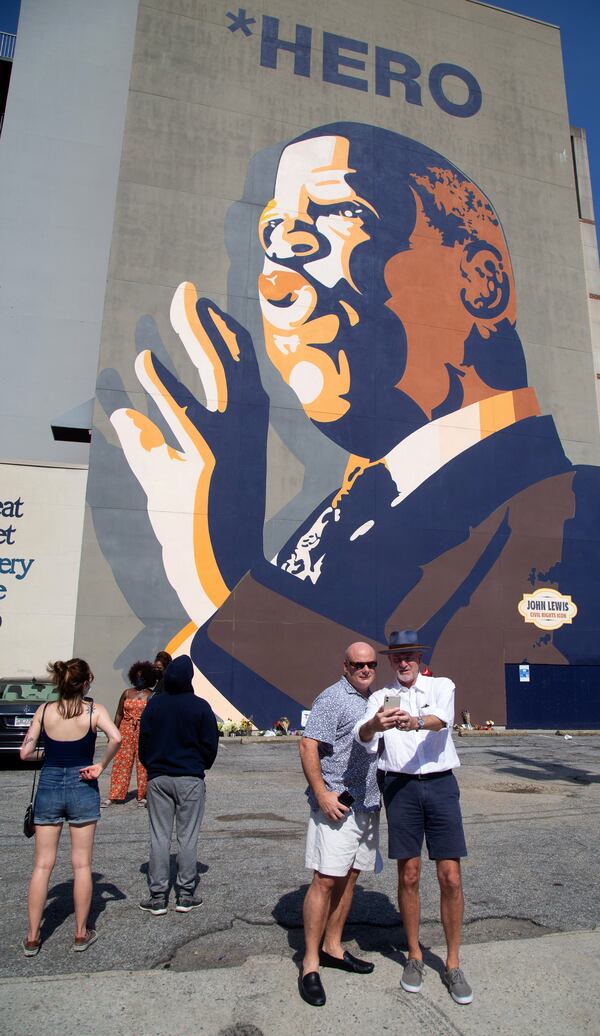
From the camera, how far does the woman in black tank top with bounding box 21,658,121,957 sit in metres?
4.64

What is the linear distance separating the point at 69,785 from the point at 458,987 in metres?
2.67

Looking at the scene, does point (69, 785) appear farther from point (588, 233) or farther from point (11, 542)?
point (588, 233)

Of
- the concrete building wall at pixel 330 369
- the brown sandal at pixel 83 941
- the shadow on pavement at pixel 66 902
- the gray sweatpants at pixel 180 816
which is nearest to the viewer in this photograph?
the brown sandal at pixel 83 941

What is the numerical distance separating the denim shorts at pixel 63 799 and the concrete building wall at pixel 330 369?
13950mm

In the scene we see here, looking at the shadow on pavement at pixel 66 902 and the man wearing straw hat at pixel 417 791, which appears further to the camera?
the shadow on pavement at pixel 66 902

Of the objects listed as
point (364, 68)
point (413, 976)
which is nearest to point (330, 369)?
point (364, 68)

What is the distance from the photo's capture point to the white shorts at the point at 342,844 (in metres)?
4.29

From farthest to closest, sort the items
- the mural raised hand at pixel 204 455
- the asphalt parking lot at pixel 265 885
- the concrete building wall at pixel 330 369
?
the concrete building wall at pixel 330 369 → the mural raised hand at pixel 204 455 → the asphalt parking lot at pixel 265 885

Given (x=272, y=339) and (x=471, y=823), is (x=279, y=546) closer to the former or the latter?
(x=272, y=339)

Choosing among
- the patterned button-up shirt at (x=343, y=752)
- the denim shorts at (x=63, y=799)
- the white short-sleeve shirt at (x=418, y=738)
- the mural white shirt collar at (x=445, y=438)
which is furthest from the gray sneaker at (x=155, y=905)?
the mural white shirt collar at (x=445, y=438)

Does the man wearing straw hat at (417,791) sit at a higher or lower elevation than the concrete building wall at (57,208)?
lower

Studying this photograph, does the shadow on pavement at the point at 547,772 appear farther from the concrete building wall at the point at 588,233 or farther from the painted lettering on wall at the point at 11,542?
the concrete building wall at the point at 588,233

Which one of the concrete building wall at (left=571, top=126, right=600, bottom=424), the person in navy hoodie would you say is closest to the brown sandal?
the person in navy hoodie

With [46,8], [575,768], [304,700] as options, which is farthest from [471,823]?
[46,8]
